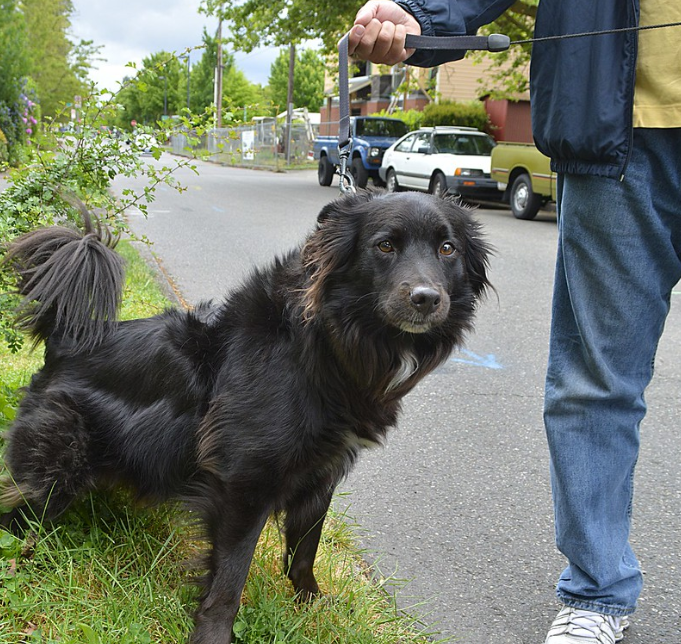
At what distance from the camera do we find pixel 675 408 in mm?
4375

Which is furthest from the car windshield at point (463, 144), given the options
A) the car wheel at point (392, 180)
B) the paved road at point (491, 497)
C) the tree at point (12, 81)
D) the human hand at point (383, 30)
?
the human hand at point (383, 30)

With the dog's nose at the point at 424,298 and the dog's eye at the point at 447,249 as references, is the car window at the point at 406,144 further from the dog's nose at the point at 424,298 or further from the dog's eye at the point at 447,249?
the dog's nose at the point at 424,298

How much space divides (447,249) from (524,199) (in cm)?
1252

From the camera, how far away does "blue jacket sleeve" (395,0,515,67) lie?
2.18 m

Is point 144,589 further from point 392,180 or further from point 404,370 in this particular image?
point 392,180

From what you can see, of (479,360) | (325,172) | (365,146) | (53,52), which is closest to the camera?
(479,360)

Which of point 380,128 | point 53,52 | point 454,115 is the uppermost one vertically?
point 53,52

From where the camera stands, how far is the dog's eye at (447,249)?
7.34ft

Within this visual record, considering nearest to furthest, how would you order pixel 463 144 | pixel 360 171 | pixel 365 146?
pixel 463 144 < pixel 365 146 < pixel 360 171

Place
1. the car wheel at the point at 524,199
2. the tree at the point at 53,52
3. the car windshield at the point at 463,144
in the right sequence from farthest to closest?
1. the tree at the point at 53,52
2. the car windshield at the point at 463,144
3. the car wheel at the point at 524,199

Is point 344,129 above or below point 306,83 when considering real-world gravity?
below

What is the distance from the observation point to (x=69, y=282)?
2430 mm

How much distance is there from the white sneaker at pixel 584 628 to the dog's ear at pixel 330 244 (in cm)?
123

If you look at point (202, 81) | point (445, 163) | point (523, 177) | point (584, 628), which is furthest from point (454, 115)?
point (202, 81)
